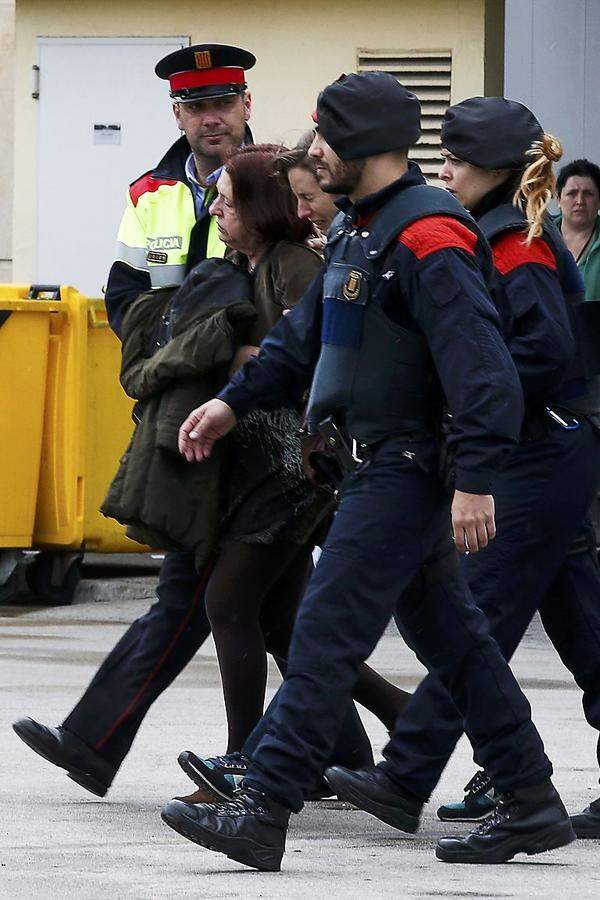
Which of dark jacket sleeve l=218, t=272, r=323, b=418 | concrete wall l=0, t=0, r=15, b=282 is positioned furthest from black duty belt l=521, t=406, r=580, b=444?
concrete wall l=0, t=0, r=15, b=282

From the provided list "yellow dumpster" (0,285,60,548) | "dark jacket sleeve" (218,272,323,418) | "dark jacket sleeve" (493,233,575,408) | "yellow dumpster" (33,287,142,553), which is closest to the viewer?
"dark jacket sleeve" (218,272,323,418)

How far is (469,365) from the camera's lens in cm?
412

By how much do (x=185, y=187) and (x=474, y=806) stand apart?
181 centimetres

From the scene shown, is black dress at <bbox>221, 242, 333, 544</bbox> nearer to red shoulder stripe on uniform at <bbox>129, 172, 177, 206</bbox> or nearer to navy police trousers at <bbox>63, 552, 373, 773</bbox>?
navy police trousers at <bbox>63, 552, 373, 773</bbox>

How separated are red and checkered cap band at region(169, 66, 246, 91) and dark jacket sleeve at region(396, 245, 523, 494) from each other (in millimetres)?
1476

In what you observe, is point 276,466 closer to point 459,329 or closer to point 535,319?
point 535,319

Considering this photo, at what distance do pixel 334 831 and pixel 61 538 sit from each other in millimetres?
5592

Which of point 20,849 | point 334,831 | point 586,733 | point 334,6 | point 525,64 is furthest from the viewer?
point 334,6

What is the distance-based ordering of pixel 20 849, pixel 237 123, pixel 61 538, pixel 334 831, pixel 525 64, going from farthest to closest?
pixel 525 64
pixel 61 538
pixel 237 123
pixel 334 831
pixel 20 849

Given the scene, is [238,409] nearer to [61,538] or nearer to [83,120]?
[61,538]

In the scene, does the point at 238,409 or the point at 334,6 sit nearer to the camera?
the point at 238,409

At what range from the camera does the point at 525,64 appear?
11.5 meters

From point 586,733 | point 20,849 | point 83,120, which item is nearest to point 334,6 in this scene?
point 83,120

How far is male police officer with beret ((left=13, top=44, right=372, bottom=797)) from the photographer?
5.02 metres
